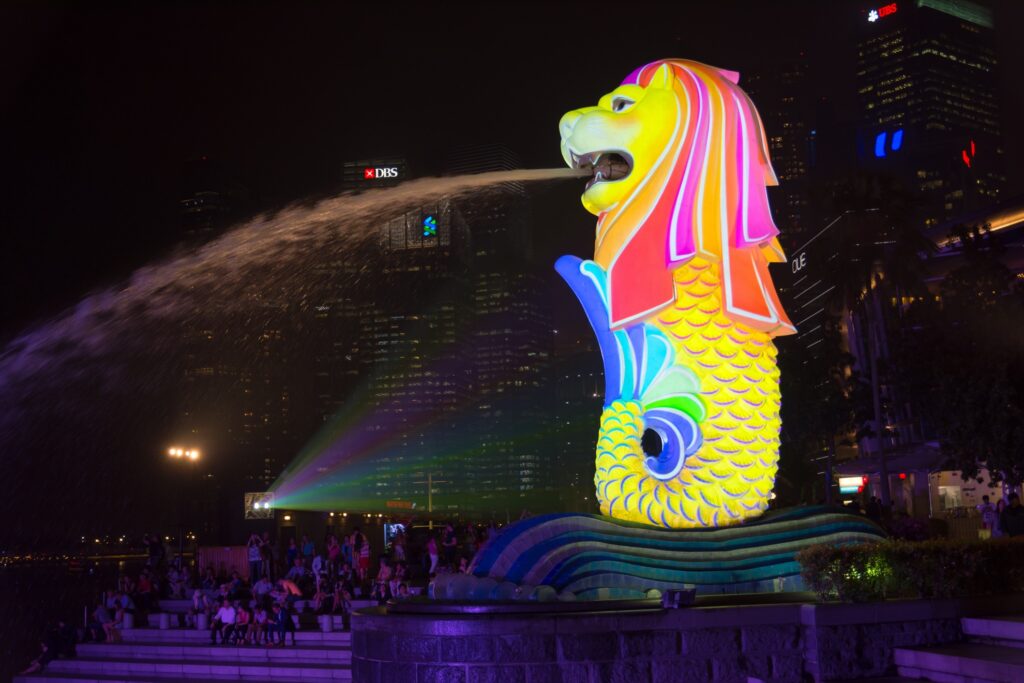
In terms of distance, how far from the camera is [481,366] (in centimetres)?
7712

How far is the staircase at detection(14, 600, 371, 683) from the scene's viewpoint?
16.4 metres

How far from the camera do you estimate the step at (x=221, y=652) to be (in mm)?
16750

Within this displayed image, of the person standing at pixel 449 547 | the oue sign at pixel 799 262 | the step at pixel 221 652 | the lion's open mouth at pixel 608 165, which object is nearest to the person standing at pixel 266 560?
the step at pixel 221 652

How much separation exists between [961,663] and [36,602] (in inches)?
1154

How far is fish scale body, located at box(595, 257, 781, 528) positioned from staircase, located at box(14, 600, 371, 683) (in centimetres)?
563

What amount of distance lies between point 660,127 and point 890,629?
7.13 m

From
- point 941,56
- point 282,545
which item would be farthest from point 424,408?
point 941,56

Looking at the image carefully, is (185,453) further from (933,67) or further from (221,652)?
(933,67)

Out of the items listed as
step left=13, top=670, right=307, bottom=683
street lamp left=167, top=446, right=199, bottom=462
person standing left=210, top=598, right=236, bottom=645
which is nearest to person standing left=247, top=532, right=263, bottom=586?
person standing left=210, top=598, right=236, bottom=645

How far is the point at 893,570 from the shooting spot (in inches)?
450

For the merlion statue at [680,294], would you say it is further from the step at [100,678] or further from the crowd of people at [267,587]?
the step at [100,678]

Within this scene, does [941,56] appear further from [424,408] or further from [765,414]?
[765,414]

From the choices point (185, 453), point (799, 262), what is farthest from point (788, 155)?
point (185, 453)

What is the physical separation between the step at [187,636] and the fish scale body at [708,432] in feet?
21.6
